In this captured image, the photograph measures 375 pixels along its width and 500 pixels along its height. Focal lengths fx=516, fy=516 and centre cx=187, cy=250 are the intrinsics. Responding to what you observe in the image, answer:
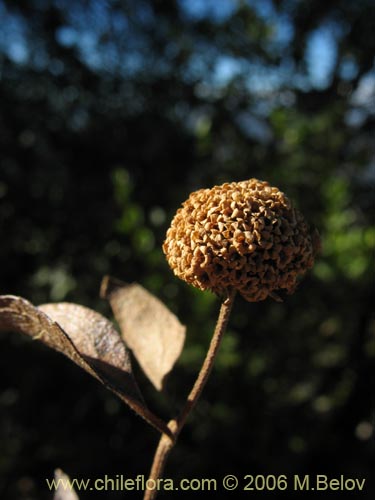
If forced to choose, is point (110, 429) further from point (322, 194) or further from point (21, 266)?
point (322, 194)

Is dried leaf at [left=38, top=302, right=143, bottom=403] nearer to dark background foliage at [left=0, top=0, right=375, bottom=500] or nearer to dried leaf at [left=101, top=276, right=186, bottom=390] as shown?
dried leaf at [left=101, top=276, right=186, bottom=390]

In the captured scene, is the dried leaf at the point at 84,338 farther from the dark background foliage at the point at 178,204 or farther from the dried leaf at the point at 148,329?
the dark background foliage at the point at 178,204

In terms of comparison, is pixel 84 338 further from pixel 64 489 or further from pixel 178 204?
pixel 178 204

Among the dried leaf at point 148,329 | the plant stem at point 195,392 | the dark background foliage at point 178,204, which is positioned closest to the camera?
the plant stem at point 195,392

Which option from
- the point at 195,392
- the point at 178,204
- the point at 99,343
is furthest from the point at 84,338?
the point at 178,204

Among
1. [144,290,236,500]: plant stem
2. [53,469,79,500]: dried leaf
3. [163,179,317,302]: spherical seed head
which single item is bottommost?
[53,469,79,500]: dried leaf

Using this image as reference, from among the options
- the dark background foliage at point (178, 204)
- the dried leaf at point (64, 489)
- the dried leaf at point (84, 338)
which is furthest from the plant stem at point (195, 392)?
the dark background foliage at point (178, 204)

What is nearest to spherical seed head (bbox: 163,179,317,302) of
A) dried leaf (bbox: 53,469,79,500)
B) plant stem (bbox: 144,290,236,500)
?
plant stem (bbox: 144,290,236,500)
